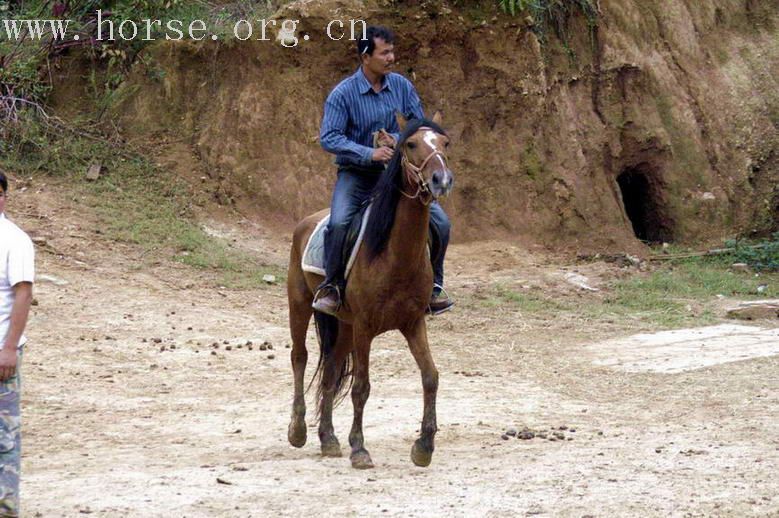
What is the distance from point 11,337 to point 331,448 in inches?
111

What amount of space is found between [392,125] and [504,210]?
28.4 ft

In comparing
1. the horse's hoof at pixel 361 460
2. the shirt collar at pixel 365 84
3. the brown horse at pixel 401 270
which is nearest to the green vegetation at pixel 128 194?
the shirt collar at pixel 365 84

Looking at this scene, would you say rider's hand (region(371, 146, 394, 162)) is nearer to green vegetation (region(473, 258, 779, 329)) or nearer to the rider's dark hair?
the rider's dark hair

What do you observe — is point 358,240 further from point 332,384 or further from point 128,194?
point 128,194

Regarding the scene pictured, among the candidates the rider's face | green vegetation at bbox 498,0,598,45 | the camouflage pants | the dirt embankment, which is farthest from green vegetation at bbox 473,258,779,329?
the camouflage pants

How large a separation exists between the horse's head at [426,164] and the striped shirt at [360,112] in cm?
65

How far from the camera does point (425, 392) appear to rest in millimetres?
7523

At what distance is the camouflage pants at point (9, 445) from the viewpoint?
599 centimetres

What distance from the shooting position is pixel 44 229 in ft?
46.6

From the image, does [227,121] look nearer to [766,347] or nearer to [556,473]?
[766,347]

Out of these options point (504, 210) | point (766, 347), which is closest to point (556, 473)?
point (766, 347)

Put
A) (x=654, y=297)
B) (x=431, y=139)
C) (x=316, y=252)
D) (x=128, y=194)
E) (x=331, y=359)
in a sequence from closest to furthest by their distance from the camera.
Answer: (x=431, y=139), (x=316, y=252), (x=331, y=359), (x=654, y=297), (x=128, y=194)

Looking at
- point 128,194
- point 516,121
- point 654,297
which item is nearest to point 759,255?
point 654,297

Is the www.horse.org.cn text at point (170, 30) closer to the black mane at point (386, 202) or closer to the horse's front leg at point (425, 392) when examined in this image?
the black mane at point (386, 202)
